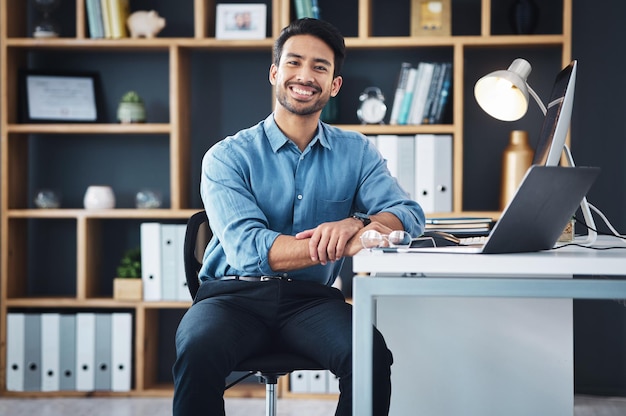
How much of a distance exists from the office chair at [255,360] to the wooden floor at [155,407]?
3.71 ft

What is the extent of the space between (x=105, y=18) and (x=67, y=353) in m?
1.45

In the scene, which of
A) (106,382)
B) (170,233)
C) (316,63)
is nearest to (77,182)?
(170,233)

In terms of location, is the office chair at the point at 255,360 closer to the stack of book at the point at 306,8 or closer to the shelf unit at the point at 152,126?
the shelf unit at the point at 152,126

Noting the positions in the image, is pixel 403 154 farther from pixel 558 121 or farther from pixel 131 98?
pixel 558 121

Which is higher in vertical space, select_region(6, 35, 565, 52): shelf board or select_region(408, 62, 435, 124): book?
select_region(6, 35, 565, 52): shelf board

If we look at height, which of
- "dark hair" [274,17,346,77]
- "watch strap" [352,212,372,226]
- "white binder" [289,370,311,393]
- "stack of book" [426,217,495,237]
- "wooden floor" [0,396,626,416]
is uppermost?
"dark hair" [274,17,346,77]

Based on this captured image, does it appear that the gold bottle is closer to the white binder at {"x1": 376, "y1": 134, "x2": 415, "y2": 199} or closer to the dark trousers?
the white binder at {"x1": 376, "y1": 134, "x2": 415, "y2": 199}

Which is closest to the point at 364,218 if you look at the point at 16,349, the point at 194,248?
the point at 194,248

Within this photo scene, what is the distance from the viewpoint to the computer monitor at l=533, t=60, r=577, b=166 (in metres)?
1.66

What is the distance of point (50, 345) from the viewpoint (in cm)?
346

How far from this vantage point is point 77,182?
148 inches

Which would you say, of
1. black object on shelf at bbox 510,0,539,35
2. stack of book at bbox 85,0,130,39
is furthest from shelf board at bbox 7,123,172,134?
black object on shelf at bbox 510,0,539,35

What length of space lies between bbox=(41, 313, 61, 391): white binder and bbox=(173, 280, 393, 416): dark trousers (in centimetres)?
156

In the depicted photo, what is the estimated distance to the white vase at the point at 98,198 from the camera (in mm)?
3502
